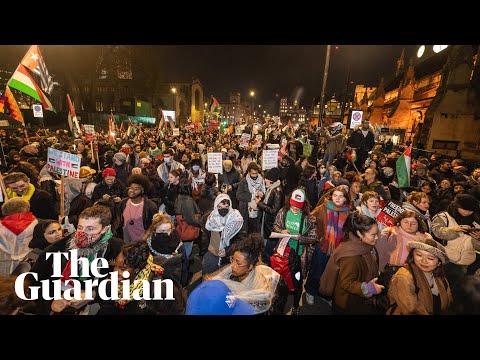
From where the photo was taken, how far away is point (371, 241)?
309 centimetres

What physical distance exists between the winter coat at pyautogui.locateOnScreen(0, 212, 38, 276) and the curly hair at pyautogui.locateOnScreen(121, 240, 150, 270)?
73.5 inches

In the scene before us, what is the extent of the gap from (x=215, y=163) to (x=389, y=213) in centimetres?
451

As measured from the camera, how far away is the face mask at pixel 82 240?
10.1 feet

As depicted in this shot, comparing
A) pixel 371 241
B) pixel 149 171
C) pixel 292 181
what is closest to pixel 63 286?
pixel 371 241

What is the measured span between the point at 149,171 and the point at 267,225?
4.01 m

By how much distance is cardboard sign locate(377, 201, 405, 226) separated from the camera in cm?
408

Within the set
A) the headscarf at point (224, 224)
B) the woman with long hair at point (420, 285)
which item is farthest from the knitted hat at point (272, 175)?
the woman with long hair at point (420, 285)

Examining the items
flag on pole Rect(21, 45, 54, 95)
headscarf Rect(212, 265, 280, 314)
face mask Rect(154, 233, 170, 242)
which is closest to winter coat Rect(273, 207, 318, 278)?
headscarf Rect(212, 265, 280, 314)

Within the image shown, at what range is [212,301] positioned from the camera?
5.82 ft

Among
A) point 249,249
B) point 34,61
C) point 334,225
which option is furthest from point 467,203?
point 34,61

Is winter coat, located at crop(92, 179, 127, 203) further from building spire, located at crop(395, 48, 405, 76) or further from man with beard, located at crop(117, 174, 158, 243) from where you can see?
building spire, located at crop(395, 48, 405, 76)

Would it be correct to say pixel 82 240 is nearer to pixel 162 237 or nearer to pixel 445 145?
pixel 162 237
